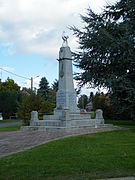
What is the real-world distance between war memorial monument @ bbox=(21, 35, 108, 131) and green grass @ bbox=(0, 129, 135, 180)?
20.1ft

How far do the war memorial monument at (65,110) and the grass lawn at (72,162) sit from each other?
6166 millimetres

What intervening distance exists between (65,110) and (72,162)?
31.1 feet

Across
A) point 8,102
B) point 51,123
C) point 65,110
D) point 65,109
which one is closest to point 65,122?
point 65,110

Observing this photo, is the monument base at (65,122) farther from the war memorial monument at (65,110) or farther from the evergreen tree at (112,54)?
the evergreen tree at (112,54)

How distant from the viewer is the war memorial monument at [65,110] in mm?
17812

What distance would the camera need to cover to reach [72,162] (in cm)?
845

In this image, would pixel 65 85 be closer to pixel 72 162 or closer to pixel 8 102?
pixel 72 162

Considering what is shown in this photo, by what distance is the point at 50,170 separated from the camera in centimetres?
758

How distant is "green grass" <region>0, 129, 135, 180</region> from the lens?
7.15 m

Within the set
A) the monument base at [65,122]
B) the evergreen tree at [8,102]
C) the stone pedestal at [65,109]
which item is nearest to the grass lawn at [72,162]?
the monument base at [65,122]

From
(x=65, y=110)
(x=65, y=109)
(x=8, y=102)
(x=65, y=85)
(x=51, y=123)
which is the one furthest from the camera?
(x=8, y=102)

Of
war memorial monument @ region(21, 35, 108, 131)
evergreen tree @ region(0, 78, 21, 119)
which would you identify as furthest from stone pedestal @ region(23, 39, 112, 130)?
evergreen tree @ region(0, 78, 21, 119)

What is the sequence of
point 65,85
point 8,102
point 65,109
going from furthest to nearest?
point 8,102
point 65,85
point 65,109

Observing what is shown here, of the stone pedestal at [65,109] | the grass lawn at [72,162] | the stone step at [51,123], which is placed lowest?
the grass lawn at [72,162]
